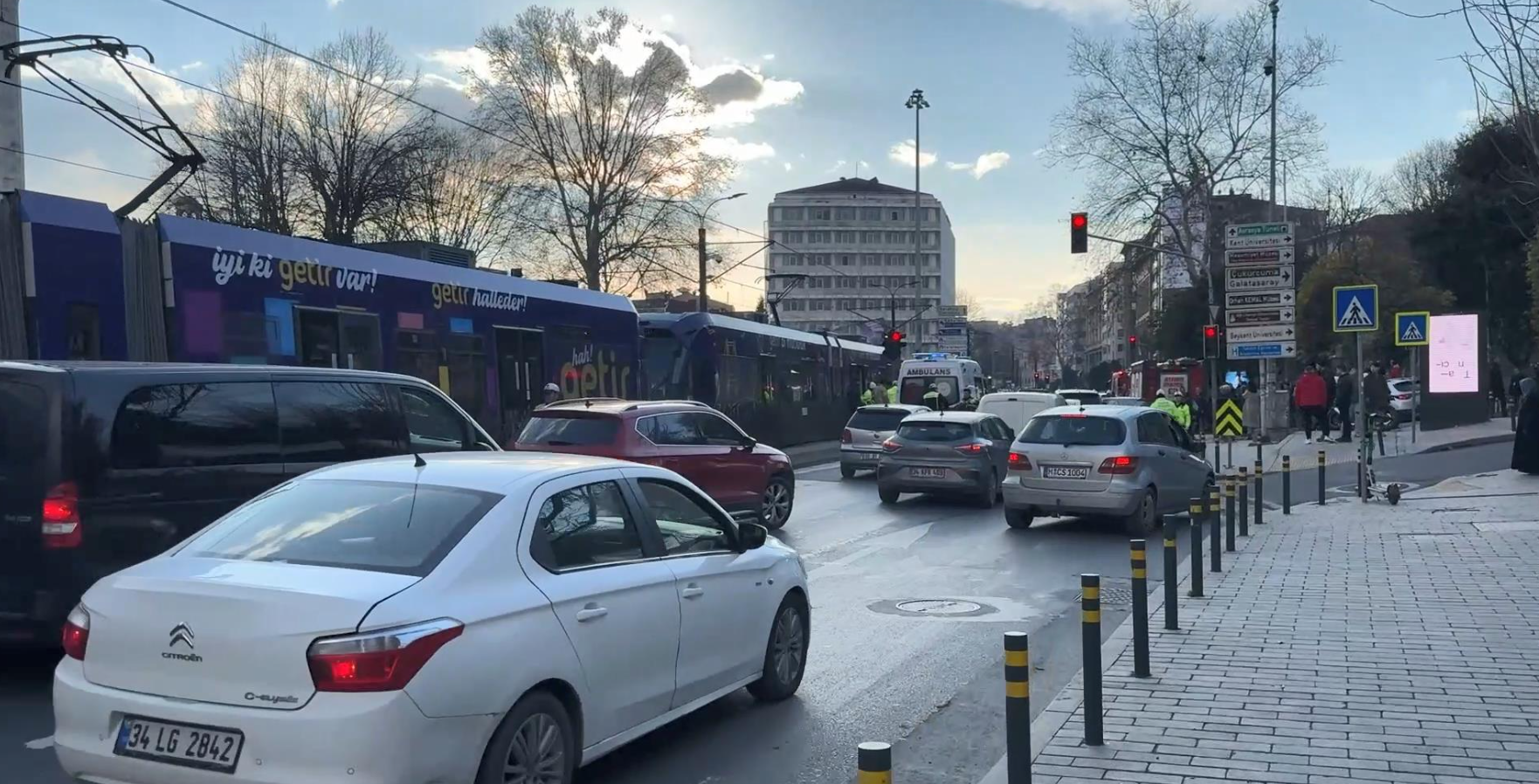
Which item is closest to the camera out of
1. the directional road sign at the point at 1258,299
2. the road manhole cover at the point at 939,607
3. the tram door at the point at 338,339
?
the road manhole cover at the point at 939,607

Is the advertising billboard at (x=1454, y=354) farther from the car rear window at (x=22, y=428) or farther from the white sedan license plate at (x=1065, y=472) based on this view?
the car rear window at (x=22, y=428)

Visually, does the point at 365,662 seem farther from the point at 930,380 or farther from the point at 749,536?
the point at 930,380

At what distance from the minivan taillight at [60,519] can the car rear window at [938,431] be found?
42.8 feet

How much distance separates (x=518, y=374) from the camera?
1894 cm

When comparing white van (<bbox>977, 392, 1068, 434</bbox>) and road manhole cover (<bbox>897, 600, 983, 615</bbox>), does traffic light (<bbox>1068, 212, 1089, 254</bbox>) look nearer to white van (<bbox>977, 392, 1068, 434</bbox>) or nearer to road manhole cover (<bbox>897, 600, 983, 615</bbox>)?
white van (<bbox>977, 392, 1068, 434</bbox>)

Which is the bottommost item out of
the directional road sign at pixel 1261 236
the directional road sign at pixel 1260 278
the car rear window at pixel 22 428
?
the car rear window at pixel 22 428

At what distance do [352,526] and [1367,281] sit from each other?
55663 millimetres

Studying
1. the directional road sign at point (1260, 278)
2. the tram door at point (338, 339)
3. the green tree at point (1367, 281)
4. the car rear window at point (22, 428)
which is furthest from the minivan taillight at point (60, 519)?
the green tree at point (1367, 281)

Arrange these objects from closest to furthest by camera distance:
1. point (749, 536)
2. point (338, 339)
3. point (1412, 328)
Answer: point (749, 536)
point (338, 339)
point (1412, 328)

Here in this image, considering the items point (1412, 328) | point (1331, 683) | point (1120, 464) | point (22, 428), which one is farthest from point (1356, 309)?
point (22, 428)

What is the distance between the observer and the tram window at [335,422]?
343 inches

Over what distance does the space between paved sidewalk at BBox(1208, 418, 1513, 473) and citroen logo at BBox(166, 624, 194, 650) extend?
23.9 metres

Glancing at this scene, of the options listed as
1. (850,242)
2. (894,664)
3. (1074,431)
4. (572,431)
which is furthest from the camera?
(850,242)

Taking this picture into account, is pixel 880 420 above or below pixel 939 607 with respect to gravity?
above
